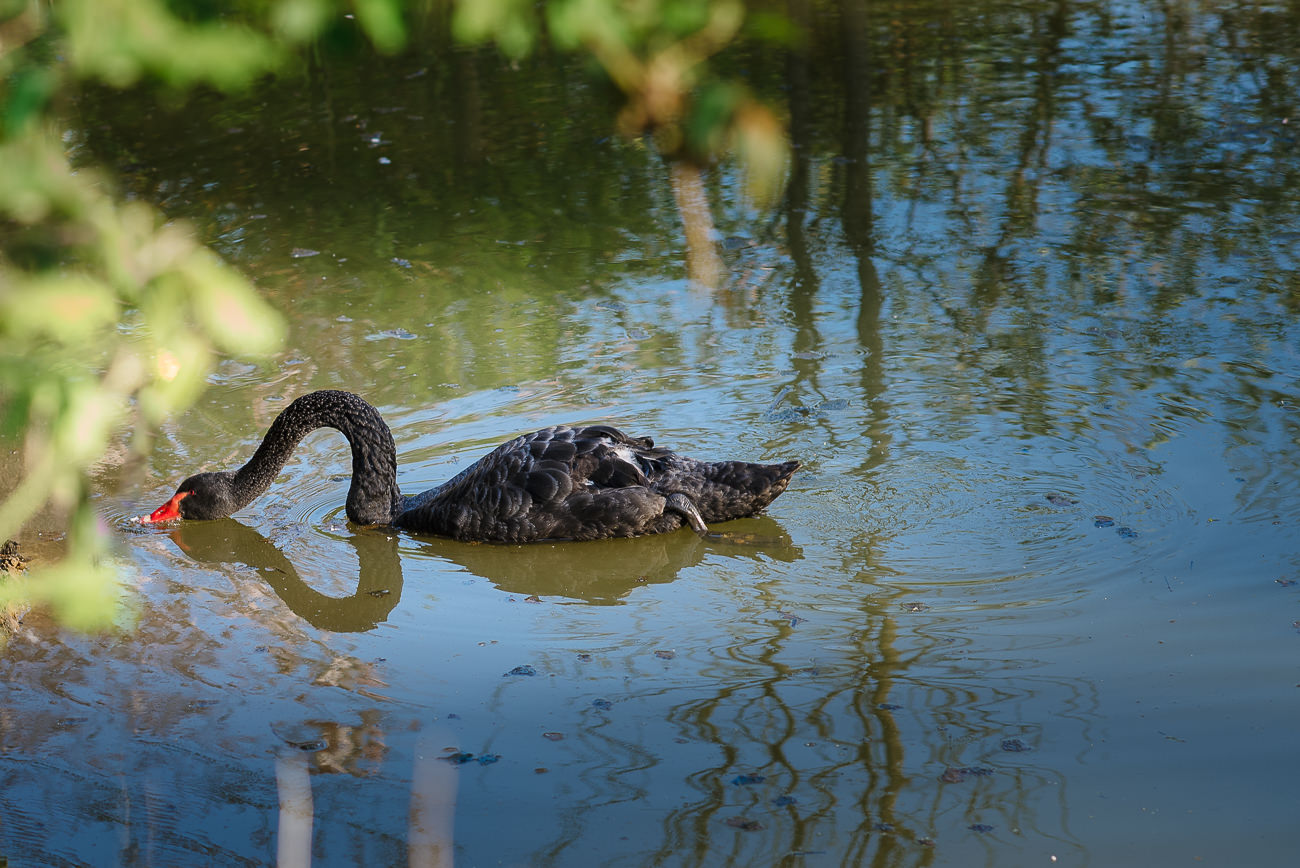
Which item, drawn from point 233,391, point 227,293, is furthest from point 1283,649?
point 233,391

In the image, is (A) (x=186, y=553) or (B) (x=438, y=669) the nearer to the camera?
(B) (x=438, y=669)

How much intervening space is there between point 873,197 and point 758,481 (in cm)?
451

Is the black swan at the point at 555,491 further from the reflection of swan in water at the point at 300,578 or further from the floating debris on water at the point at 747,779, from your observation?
the floating debris on water at the point at 747,779

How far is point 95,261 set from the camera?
1771mm

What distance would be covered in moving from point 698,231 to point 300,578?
4.58m

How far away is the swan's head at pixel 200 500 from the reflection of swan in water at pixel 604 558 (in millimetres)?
906

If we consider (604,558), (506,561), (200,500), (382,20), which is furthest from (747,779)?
(200,500)

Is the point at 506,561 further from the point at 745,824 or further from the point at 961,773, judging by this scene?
the point at 961,773

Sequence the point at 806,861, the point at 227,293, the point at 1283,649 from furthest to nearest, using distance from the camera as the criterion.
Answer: the point at 1283,649, the point at 806,861, the point at 227,293

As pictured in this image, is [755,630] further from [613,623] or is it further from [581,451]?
[581,451]

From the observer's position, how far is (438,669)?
4.43 metres

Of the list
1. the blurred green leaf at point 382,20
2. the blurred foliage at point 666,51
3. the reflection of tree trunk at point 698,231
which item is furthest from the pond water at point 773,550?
the blurred foliage at point 666,51

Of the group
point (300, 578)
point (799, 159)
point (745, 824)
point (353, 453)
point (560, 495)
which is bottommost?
point (300, 578)

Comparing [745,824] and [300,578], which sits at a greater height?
[745,824]
